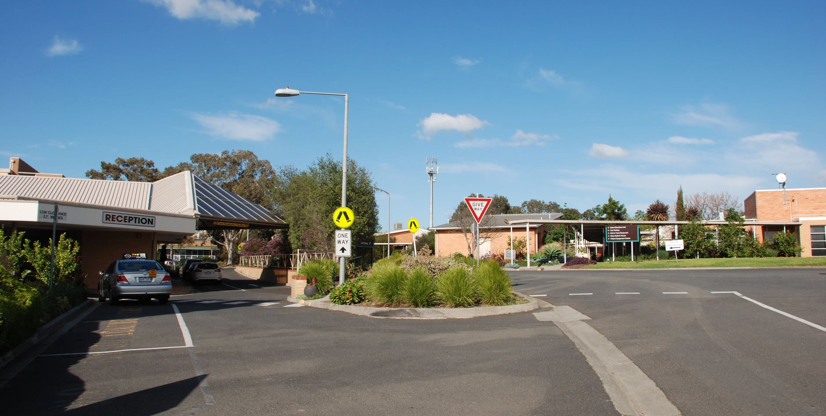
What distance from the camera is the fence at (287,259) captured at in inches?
1245

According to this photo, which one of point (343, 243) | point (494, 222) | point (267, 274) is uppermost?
point (494, 222)

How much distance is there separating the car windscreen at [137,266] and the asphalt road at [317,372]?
714 centimetres

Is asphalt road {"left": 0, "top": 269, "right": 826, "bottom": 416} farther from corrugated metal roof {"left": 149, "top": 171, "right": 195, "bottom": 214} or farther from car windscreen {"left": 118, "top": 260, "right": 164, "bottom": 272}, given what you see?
corrugated metal roof {"left": 149, "top": 171, "right": 195, "bottom": 214}

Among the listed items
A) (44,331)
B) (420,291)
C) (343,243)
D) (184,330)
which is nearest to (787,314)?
(420,291)

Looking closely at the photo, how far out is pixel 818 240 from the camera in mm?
40906

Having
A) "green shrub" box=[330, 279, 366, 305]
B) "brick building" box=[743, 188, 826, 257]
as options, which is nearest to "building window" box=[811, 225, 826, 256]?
"brick building" box=[743, 188, 826, 257]

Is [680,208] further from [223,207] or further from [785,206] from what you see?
[223,207]

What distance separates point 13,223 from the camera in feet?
77.5

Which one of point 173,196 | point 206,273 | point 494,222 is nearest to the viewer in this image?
point 173,196

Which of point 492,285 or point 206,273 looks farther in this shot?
point 206,273

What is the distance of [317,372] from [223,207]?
92.1 feet

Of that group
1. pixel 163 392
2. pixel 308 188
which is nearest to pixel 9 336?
pixel 163 392

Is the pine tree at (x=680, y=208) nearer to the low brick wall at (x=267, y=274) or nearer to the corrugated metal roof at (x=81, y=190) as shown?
the low brick wall at (x=267, y=274)

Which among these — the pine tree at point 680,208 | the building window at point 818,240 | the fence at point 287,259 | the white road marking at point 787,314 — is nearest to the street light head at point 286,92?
the fence at point 287,259
